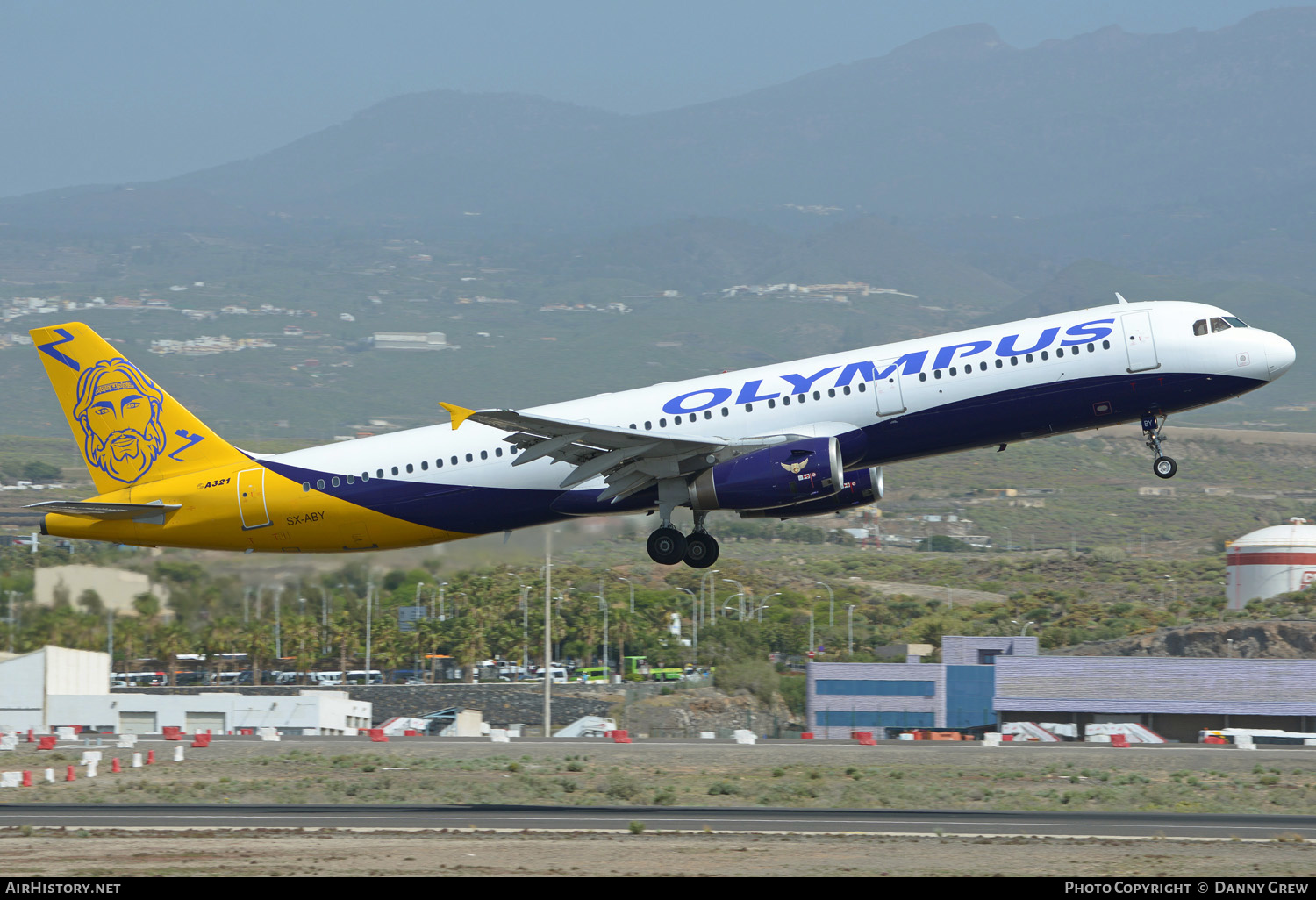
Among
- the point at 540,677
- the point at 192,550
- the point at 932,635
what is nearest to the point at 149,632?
the point at 192,550

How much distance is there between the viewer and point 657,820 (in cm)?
3556

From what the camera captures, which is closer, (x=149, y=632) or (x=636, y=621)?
(x=149, y=632)

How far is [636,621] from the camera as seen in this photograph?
114m

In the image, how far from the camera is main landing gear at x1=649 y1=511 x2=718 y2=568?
37.5m

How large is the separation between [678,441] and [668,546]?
355 cm

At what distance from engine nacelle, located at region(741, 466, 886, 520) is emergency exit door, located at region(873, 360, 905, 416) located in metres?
1.98

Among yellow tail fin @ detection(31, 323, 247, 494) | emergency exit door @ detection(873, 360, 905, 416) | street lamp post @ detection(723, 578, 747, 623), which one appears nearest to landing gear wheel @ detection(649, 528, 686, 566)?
emergency exit door @ detection(873, 360, 905, 416)

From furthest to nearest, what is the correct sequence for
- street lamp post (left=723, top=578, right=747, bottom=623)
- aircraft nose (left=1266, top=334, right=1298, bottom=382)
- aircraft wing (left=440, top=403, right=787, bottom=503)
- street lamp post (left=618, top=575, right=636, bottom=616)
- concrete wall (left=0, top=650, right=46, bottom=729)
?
street lamp post (left=723, top=578, right=747, bottom=623) → street lamp post (left=618, top=575, right=636, bottom=616) → concrete wall (left=0, top=650, right=46, bottom=729) → aircraft nose (left=1266, top=334, right=1298, bottom=382) → aircraft wing (left=440, top=403, right=787, bottom=503)

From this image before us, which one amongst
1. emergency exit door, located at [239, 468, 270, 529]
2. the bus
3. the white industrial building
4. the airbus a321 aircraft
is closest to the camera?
the airbus a321 aircraft

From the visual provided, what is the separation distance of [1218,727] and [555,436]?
162 ft

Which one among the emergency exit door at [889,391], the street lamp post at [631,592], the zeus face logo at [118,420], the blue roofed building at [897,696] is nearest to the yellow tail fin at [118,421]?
the zeus face logo at [118,420]

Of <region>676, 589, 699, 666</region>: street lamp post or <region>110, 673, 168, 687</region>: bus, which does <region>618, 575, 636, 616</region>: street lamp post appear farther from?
<region>110, 673, 168, 687</region>: bus
